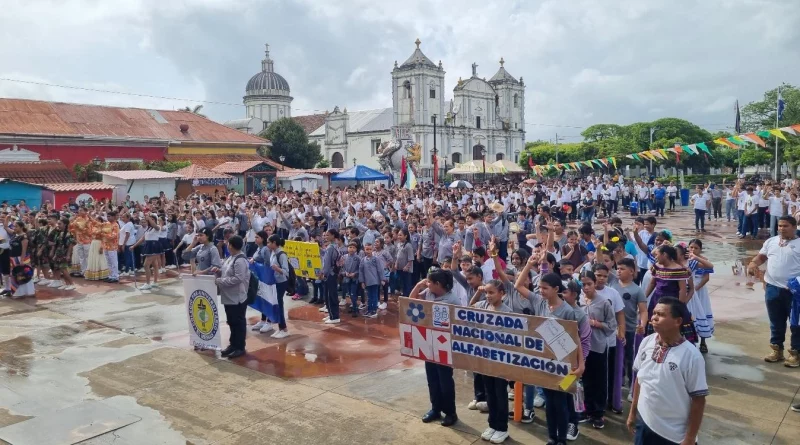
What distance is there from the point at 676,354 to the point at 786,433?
2.93m

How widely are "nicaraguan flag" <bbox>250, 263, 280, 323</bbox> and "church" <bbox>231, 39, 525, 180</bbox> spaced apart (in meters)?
58.1

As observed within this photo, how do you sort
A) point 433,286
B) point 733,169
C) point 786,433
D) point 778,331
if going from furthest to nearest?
point 733,169, point 778,331, point 433,286, point 786,433

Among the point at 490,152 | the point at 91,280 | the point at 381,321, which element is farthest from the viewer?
the point at 490,152

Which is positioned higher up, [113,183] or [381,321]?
[113,183]

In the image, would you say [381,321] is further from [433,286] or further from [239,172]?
[239,172]

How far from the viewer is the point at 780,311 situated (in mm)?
7594

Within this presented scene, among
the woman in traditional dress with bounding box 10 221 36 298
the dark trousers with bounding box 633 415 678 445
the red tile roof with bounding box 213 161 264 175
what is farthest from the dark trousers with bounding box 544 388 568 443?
the red tile roof with bounding box 213 161 264 175

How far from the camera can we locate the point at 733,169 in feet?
234

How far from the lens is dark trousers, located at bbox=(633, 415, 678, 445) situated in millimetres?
4012

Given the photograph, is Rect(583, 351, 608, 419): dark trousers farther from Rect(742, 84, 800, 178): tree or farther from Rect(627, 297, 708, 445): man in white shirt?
Rect(742, 84, 800, 178): tree

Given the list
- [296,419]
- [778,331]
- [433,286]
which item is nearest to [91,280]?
[296,419]

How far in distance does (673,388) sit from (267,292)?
23.4 feet

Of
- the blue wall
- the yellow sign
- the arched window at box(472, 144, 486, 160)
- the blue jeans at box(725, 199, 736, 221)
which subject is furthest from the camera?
the arched window at box(472, 144, 486, 160)

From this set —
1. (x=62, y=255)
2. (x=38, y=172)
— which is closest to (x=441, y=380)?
(x=62, y=255)
